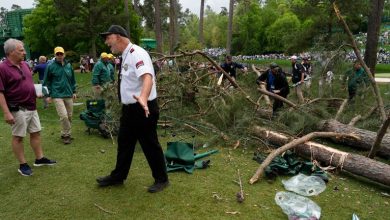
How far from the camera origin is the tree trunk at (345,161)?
14.4ft

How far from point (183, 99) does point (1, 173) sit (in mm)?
3795


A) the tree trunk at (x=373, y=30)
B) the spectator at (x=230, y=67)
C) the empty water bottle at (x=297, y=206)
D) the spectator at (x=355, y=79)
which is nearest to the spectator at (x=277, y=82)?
the spectator at (x=355, y=79)

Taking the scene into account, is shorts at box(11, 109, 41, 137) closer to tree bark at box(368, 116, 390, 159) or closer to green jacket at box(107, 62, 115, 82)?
green jacket at box(107, 62, 115, 82)

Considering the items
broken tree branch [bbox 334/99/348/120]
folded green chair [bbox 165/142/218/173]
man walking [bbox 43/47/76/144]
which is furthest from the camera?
broken tree branch [bbox 334/99/348/120]

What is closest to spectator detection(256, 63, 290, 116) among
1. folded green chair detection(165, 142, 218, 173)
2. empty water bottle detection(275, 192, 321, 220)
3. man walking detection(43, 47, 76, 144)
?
folded green chair detection(165, 142, 218, 173)

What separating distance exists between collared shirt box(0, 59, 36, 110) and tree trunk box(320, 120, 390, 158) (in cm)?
442

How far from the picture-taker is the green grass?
11.6 feet

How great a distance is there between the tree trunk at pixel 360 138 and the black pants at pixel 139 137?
326 cm

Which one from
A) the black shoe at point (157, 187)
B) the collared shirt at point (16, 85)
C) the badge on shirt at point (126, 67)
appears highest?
the badge on shirt at point (126, 67)

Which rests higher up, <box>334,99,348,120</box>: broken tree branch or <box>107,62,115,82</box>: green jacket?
<box>107,62,115,82</box>: green jacket

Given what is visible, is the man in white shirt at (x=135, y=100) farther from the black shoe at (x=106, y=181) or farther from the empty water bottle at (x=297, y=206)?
the empty water bottle at (x=297, y=206)

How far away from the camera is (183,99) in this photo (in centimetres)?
755

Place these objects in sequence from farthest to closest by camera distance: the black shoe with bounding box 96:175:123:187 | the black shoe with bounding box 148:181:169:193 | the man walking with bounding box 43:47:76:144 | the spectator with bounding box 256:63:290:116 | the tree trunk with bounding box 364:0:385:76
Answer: the tree trunk with bounding box 364:0:385:76
the spectator with bounding box 256:63:290:116
the man walking with bounding box 43:47:76:144
the black shoe with bounding box 96:175:123:187
the black shoe with bounding box 148:181:169:193

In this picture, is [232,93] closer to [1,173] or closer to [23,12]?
[1,173]
